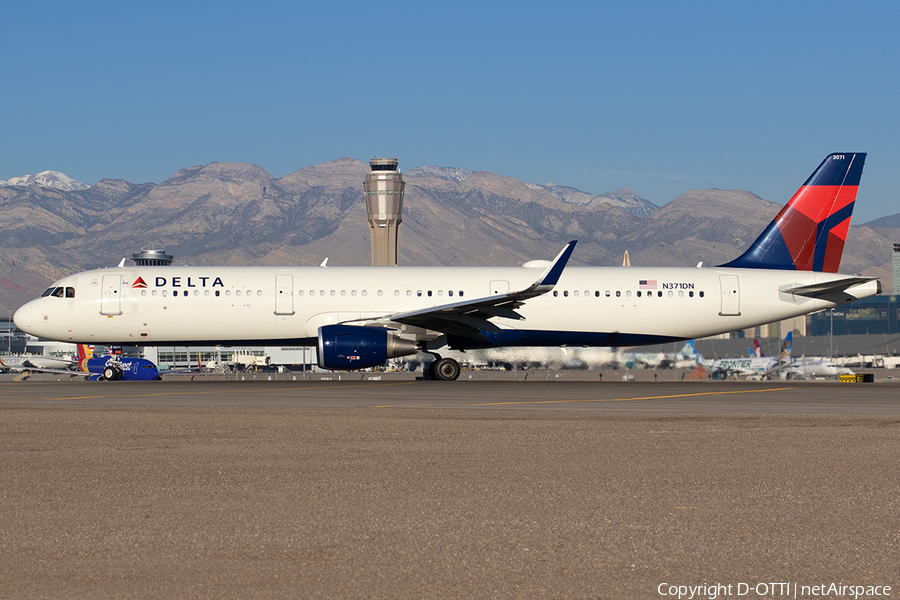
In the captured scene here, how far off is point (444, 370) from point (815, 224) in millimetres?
13691

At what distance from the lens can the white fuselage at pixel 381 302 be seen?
29.4 m

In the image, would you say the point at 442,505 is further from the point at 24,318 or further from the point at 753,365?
the point at 753,365

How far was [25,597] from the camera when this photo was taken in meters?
5.64

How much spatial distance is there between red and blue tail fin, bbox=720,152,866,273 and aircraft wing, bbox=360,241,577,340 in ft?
27.7

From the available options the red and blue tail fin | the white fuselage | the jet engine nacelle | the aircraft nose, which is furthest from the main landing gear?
the aircraft nose

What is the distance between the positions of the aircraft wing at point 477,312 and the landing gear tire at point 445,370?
1.62 metres

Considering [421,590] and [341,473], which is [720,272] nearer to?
[341,473]

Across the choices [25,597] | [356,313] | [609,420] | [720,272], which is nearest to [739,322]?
[720,272]

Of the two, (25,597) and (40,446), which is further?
(40,446)

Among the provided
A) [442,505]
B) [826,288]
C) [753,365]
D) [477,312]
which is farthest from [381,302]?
[753,365]

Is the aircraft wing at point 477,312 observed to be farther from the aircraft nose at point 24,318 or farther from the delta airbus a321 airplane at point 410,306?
the aircraft nose at point 24,318

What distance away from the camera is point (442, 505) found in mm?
8344

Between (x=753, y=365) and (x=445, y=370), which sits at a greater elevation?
Answer: (x=445, y=370)

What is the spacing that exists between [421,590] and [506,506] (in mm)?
2597
